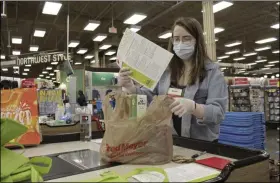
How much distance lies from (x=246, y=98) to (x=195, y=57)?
8.64 meters

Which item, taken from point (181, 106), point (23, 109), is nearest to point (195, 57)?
point (181, 106)

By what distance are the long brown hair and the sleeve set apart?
3.4 inches

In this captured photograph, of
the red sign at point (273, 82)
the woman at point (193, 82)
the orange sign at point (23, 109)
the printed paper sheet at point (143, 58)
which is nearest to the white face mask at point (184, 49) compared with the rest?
the woman at point (193, 82)

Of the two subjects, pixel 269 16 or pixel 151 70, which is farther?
pixel 269 16

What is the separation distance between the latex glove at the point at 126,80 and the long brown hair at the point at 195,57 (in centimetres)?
31

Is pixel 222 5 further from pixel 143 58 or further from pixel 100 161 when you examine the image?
pixel 100 161

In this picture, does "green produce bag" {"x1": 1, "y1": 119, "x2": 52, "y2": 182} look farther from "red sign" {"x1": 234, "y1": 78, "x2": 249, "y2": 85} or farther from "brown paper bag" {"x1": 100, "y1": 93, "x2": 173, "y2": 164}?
"red sign" {"x1": 234, "y1": 78, "x2": 249, "y2": 85}

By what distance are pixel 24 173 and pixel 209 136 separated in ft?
3.69

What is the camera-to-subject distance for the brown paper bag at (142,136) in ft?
3.60

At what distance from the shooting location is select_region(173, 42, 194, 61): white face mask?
1.70 m

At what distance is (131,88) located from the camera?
64.7 inches

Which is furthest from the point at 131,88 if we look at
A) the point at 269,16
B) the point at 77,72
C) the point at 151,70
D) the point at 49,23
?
the point at 269,16

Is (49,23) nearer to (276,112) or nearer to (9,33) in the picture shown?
(9,33)

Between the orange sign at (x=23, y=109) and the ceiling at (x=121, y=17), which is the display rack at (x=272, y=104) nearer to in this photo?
the ceiling at (x=121, y=17)
